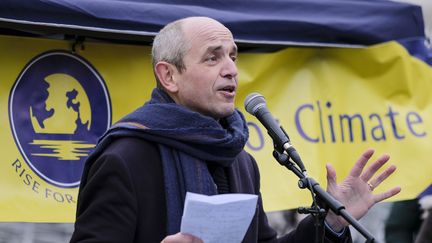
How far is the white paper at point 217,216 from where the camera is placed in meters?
2.35

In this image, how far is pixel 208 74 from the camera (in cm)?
282

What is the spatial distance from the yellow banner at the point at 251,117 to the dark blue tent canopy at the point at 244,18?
185 mm

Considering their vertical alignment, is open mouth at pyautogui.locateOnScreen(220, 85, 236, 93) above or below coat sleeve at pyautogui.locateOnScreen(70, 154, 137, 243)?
above

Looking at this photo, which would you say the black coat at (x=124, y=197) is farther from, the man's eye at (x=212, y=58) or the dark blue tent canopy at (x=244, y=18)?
the dark blue tent canopy at (x=244, y=18)

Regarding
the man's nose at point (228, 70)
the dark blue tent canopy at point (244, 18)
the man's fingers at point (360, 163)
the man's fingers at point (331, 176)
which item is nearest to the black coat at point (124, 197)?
the man's nose at point (228, 70)

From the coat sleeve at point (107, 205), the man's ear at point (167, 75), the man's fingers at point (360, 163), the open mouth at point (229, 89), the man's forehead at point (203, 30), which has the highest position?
the man's forehead at point (203, 30)

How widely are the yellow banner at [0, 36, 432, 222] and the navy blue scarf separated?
4.29 feet

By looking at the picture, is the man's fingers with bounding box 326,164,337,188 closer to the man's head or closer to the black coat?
the man's head

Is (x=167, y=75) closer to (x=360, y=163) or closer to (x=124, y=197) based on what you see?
(x=124, y=197)

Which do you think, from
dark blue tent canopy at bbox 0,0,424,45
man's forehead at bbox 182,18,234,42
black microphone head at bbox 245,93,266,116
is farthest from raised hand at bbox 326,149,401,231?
dark blue tent canopy at bbox 0,0,424,45

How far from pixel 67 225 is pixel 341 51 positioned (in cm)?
183

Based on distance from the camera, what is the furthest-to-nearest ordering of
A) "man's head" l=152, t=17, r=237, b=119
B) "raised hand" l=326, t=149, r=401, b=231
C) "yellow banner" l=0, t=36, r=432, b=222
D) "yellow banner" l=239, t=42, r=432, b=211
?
"yellow banner" l=239, t=42, r=432, b=211, "yellow banner" l=0, t=36, r=432, b=222, "raised hand" l=326, t=149, r=401, b=231, "man's head" l=152, t=17, r=237, b=119

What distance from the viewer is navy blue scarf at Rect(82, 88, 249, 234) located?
8.91ft

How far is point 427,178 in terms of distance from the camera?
4.96m
